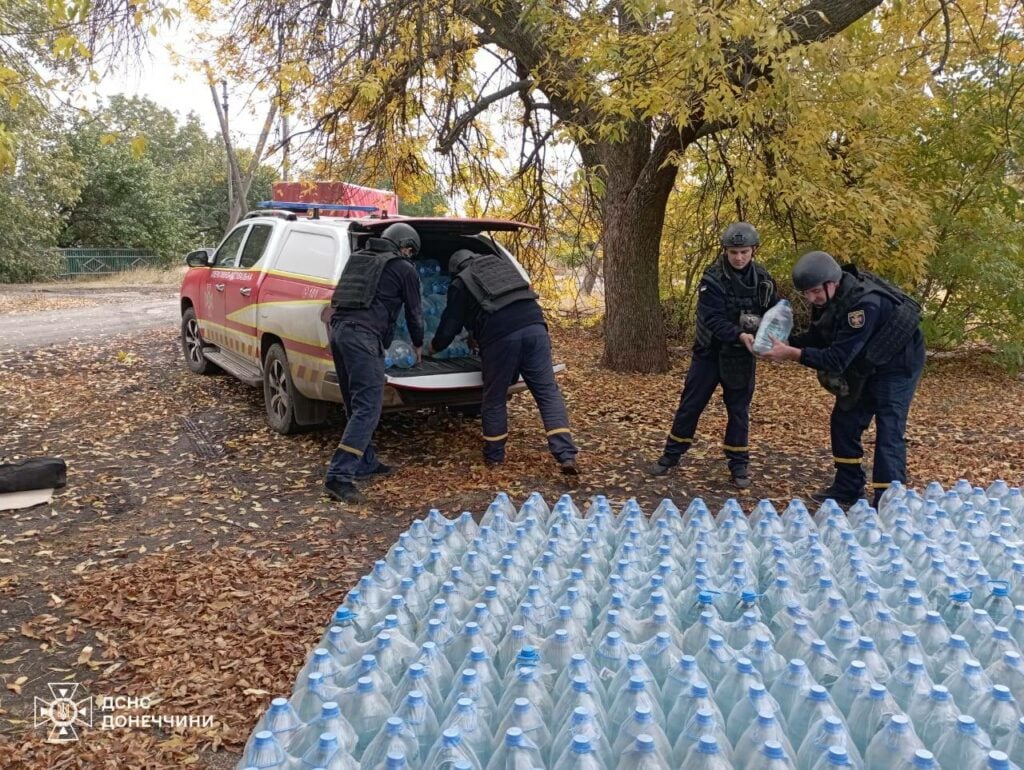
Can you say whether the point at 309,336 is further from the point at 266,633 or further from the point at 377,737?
the point at 377,737

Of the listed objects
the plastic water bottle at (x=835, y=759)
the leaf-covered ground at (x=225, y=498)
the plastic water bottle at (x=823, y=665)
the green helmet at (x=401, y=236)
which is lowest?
the leaf-covered ground at (x=225, y=498)

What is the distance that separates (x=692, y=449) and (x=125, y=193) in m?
33.6

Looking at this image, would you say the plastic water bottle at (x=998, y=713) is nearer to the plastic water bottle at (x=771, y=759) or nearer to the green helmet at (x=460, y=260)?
the plastic water bottle at (x=771, y=759)

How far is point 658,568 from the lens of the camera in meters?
2.99

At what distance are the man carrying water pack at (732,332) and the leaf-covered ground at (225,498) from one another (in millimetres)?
485

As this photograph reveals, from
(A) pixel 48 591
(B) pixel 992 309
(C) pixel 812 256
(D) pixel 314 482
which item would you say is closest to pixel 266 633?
(A) pixel 48 591

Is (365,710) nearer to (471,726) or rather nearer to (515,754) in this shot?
(471,726)

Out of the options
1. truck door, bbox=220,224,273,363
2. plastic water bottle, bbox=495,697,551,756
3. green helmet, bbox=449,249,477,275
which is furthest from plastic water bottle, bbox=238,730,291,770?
truck door, bbox=220,224,273,363

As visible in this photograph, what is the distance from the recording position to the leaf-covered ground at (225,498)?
11.1 feet

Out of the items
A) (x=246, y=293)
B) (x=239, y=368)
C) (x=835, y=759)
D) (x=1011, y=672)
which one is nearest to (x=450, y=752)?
(x=835, y=759)

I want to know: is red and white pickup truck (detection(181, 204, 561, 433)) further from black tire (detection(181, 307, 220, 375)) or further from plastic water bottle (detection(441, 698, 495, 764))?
plastic water bottle (detection(441, 698, 495, 764))

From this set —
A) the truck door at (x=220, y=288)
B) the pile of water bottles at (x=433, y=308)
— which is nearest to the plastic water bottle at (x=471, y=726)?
the pile of water bottles at (x=433, y=308)

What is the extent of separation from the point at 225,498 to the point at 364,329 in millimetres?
1609

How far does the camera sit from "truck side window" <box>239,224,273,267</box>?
7.68 meters
